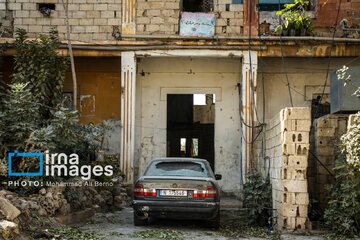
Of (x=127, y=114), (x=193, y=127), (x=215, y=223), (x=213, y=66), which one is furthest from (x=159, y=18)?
(x=193, y=127)

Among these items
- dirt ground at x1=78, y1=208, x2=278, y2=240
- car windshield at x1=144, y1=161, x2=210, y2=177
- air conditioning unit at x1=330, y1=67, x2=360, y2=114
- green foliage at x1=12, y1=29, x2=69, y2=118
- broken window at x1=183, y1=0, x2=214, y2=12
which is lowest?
dirt ground at x1=78, y1=208, x2=278, y2=240

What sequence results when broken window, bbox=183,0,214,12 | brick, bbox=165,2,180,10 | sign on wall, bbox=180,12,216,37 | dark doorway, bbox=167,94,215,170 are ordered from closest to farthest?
sign on wall, bbox=180,12,216,37 < brick, bbox=165,2,180,10 < broken window, bbox=183,0,214,12 < dark doorway, bbox=167,94,215,170

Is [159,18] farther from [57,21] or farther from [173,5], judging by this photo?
[57,21]

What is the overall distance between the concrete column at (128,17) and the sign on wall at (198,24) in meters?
1.48

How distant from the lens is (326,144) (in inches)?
355

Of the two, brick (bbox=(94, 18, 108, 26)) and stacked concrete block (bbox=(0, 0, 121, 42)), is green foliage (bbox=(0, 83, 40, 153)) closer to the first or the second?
stacked concrete block (bbox=(0, 0, 121, 42))

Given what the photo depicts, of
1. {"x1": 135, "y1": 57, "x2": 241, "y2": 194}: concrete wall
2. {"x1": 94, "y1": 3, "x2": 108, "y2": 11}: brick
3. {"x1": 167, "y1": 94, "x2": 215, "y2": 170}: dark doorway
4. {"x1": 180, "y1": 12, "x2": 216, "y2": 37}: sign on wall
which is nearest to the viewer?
{"x1": 180, "y1": 12, "x2": 216, "y2": 37}: sign on wall

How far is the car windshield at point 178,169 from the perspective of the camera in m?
8.66

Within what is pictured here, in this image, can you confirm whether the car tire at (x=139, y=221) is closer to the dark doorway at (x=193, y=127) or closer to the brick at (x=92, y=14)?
the brick at (x=92, y=14)

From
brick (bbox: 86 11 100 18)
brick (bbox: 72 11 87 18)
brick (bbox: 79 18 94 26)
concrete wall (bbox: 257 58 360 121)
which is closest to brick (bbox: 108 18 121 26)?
brick (bbox: 86 11 100 18)

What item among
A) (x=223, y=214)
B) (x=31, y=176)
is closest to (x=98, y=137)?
(x=31, y=176)

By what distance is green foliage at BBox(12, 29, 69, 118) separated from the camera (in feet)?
37.6

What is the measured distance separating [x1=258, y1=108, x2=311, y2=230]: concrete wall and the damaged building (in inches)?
4.9

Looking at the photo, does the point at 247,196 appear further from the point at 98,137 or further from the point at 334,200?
the point at 98,137
